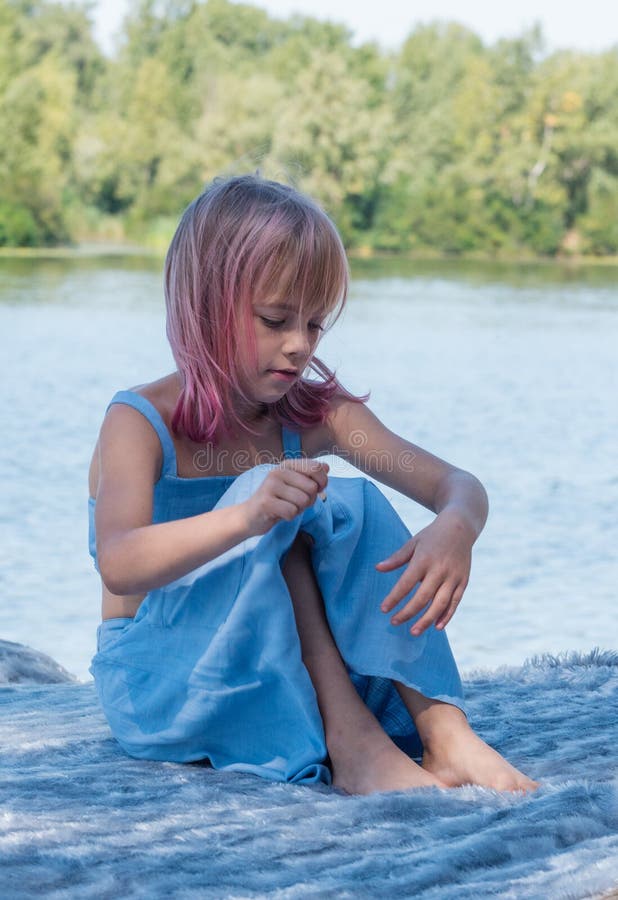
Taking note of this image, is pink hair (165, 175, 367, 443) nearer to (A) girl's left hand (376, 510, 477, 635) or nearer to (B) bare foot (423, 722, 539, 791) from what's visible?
(A) girl's left hand (376, 510, 477, 635)

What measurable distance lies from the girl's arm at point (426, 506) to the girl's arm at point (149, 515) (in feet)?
0.42

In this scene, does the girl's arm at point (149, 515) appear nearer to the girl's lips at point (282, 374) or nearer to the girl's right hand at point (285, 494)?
the girl's right hand at point (285, 494)

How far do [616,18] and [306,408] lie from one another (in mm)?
21030

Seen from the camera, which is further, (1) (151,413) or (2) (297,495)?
(1) (151,413)

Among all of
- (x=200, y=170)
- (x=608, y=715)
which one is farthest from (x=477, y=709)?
(x=200, y=170)

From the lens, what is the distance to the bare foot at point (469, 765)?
118 cm

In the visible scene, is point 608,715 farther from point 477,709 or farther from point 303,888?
point 303,888

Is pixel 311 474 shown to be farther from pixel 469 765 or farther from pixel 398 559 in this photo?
pixel 469 765

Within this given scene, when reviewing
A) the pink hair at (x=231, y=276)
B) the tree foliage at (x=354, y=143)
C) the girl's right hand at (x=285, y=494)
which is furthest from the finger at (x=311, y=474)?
the tree foliage at (x=354, y=143)

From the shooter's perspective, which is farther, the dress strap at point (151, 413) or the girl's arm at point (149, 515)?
the dress strap at point (151, 413)

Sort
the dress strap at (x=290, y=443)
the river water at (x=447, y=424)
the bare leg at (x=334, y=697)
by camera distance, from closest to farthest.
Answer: the bare leg at (x=334, y=697), the dress strap at (x=290, y=443), the river water at (x=447, y=424)

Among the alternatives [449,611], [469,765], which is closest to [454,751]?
[469,765]

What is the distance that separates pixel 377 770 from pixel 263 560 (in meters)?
0.21

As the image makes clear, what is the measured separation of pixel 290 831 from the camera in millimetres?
1079
